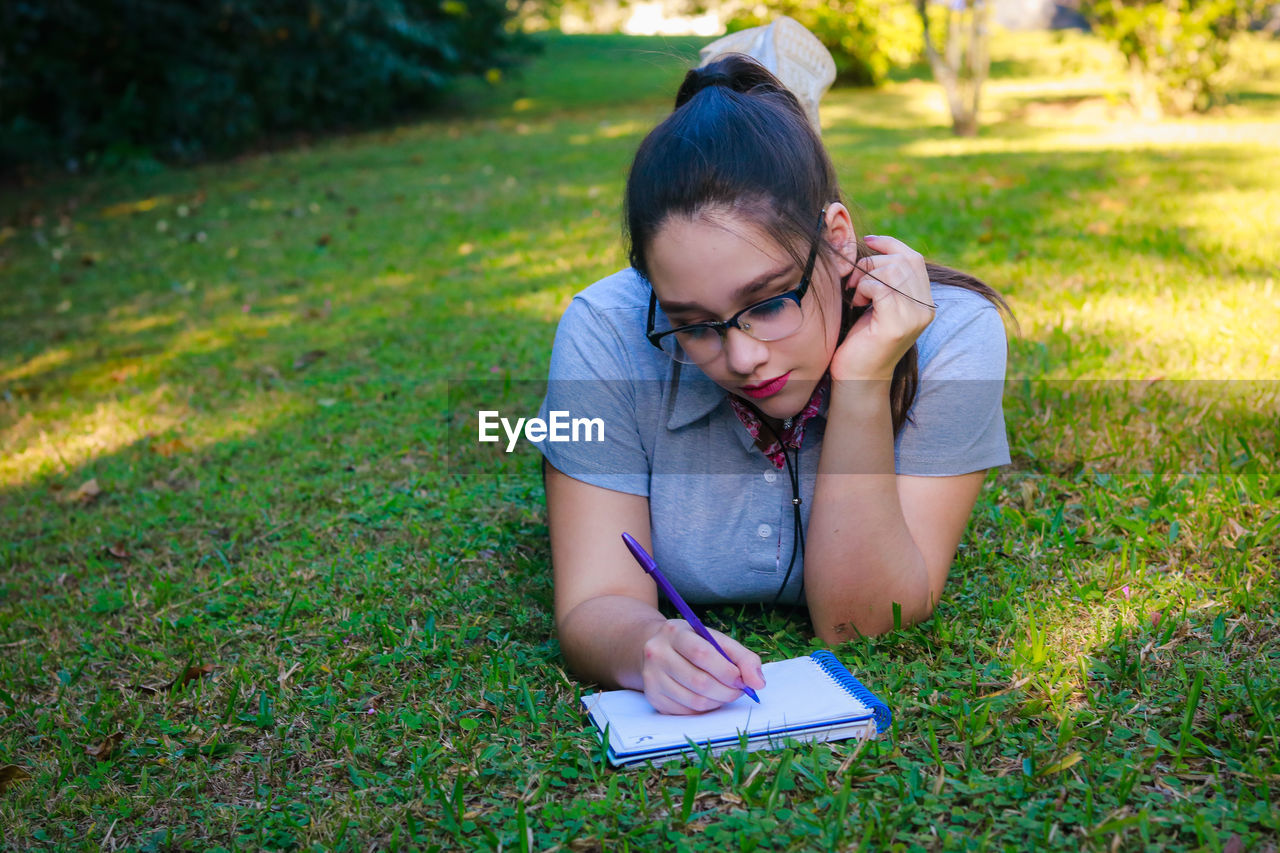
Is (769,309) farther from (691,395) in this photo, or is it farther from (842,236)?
(691,395)

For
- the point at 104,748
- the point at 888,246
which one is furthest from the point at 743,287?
the point at 104,748

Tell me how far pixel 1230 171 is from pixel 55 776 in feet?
24.7

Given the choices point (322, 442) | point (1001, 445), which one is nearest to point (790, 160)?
point (1001, 445)

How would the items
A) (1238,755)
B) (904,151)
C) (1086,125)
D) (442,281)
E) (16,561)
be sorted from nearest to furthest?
(1238,755) < (16,561) < (442,281) < (904,151) < (1086,125)

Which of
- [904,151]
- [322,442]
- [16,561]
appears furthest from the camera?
[904,151]

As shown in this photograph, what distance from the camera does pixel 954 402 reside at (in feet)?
6.91

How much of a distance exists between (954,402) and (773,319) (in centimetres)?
47

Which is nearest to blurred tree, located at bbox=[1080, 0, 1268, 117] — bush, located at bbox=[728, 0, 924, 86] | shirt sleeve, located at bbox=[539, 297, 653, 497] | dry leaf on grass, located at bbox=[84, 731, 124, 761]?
bush, located at bbox=[728, 0, 924, 86]

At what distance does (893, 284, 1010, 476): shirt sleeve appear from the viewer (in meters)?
2.10

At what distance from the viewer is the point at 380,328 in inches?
216

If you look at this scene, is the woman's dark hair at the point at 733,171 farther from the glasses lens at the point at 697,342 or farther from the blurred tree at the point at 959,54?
the blurred tree at the point at 959,54

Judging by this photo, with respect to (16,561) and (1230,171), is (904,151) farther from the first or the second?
(16,561)

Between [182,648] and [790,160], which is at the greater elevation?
[790,160]

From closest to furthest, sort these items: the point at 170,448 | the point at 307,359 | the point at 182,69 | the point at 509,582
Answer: the point at 509,582 → the point at 170,448 → the point at 307,359 → the point at 182,69
